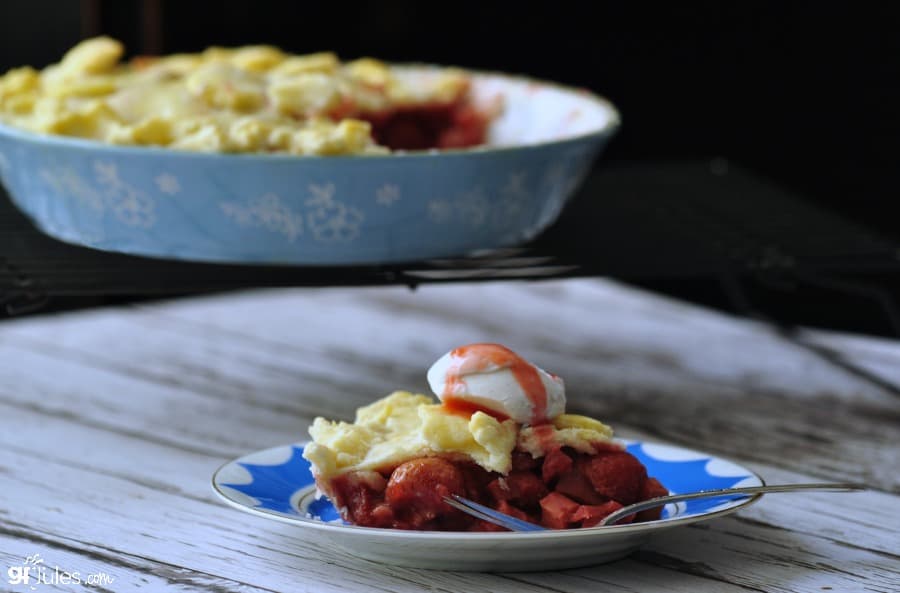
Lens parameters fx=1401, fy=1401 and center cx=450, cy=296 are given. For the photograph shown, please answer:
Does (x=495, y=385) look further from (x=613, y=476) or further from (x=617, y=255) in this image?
(x=617, y=255)

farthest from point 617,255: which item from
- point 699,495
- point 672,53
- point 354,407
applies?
point 672,53

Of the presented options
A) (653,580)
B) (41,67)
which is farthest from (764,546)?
(41,67)

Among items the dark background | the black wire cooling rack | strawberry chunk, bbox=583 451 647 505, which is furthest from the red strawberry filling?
the dark background

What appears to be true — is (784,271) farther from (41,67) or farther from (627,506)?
(41,67)

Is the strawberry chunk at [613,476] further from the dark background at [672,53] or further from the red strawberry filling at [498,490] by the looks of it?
the dark background at [672,53]

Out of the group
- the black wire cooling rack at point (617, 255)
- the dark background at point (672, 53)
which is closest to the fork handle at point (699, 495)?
the black wire cooling rack at point (617, 255)

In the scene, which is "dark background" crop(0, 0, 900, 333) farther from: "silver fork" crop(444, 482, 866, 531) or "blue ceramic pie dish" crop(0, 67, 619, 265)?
"silver fork" crop(444, 482, 866, 531)
